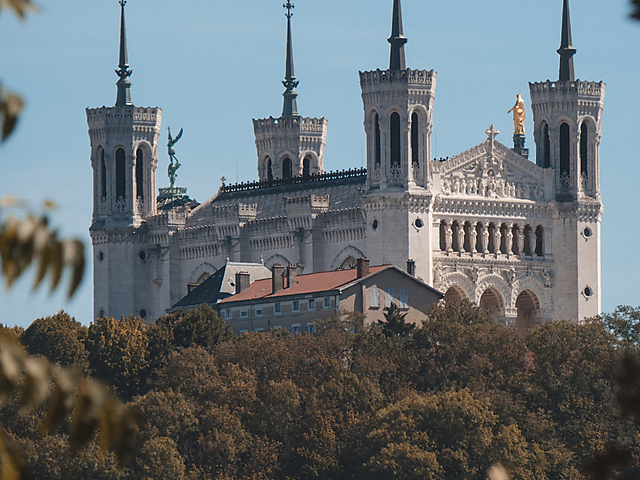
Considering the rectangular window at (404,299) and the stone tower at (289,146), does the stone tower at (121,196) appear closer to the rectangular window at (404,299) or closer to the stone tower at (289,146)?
the stone tower at (289,146)

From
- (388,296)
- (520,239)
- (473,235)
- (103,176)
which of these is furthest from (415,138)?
(103,176)

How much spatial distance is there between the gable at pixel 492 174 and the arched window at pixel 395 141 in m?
4.33

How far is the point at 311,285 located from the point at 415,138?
44.5ft

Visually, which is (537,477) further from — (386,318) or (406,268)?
(406,268)

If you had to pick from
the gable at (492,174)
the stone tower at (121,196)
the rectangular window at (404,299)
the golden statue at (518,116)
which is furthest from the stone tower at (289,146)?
the rectangular window at (404,299)

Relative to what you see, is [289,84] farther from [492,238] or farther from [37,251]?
[37,251]

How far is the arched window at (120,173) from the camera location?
4963 inches

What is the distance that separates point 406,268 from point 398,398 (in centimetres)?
1801

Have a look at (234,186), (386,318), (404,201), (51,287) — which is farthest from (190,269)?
(51,287)

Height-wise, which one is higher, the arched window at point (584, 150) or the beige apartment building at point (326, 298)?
the arched window at point (584, 150)

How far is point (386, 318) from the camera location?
3748 inches

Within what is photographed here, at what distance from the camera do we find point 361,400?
86688 mm

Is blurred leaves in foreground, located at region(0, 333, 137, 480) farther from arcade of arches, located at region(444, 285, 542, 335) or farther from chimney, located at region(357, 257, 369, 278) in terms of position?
arcade of arches, located at region(444, 285, 542, 335)

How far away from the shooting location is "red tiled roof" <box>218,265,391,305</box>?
9838 cm
